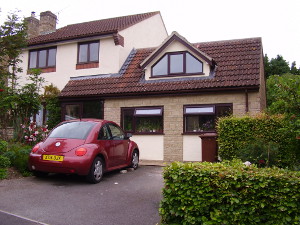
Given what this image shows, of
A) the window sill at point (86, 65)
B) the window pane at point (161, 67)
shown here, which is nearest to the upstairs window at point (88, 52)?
the window sill at point (86, 65)

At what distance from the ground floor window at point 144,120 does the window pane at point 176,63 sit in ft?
6.65

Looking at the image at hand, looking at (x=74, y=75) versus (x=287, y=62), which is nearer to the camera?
(x=74, y=75)

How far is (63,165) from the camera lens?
7.07 metres

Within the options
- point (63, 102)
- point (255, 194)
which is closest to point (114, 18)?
point (63, 102)

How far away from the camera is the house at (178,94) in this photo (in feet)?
39.9

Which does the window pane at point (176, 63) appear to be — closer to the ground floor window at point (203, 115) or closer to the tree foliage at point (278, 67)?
the ground floor window at point (203, 115)

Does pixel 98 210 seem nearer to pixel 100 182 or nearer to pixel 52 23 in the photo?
pixel 100 182

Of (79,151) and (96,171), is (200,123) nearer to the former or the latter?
(96,171)

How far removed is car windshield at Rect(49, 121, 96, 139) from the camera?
25.4 feet

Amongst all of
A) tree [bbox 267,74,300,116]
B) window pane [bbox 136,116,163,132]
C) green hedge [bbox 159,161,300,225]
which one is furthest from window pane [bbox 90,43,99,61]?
green hedge [bbox 159,161,300,225]

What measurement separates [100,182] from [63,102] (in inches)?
338

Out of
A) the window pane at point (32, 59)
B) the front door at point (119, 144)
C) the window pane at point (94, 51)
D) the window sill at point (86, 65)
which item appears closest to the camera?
the front door at point (119, 144)

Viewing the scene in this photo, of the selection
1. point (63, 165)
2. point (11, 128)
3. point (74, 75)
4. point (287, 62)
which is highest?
point (287, 62)

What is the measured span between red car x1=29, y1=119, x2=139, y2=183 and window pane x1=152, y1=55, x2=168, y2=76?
600cm
